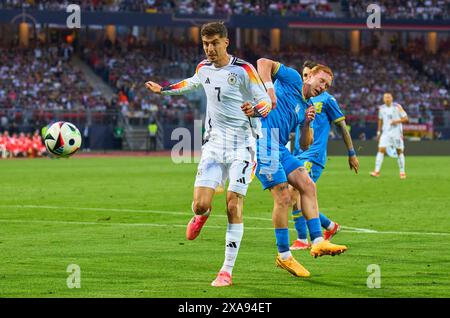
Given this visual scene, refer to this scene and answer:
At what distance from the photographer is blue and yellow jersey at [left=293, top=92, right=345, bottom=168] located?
1401 cm

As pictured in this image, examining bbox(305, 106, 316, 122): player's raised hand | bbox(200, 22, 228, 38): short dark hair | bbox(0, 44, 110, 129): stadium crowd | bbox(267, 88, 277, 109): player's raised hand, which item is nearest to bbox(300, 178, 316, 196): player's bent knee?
bbox(305, 106, 316, 122): player's raised hand

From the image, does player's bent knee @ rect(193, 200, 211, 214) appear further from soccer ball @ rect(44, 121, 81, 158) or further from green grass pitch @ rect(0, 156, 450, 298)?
soccer ball @ rect(44, 121, 81, 158)

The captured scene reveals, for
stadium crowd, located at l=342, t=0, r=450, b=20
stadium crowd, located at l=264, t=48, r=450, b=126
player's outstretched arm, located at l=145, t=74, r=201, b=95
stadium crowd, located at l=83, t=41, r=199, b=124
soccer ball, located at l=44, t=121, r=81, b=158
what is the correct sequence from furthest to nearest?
stadium crowd, located at l=342, t=0, r=450, b=20 < stadium crowd, located at l=264, t=48, r=450, b=126 < stadium crowd, located at l=83, t=41, r=199, b=124 < soccer ball, located at l=44, t=121, r=81, b=158 < player's outstretched arm, located at l=145, t=74, r=201, b=95

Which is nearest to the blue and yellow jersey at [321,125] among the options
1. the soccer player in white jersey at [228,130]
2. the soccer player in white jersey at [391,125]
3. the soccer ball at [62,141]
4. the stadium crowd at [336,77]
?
the soccer ball at [62,141]

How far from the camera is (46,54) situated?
208ft

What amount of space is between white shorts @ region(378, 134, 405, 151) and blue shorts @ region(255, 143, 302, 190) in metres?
20.9

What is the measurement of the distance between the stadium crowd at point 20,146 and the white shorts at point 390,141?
69.8 feet

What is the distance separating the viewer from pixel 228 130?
10602mm

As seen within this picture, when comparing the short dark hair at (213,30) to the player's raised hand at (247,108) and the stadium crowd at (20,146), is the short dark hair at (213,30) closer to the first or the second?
the player's raised hand at (247,108)

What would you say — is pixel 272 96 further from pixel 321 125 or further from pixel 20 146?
pixel 20 146

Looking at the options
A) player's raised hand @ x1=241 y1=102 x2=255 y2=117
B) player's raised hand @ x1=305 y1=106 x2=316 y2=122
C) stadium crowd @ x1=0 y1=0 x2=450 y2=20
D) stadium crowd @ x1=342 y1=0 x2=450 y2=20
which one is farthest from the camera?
stadium crowd @ x1=342 y1=0 x2=450 y2=20

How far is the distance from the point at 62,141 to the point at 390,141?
66.8 feet

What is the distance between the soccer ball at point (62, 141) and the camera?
13.4 metres

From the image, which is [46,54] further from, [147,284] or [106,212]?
[147,284]
